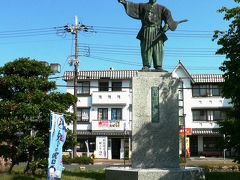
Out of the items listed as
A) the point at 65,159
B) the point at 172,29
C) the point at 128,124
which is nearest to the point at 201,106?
the point at 128,124

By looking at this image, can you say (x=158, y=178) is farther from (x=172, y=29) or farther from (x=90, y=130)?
(x=90, y=130)

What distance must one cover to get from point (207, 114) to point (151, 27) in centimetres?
3744

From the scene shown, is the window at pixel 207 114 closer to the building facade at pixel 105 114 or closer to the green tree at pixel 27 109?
the building facade at pixel 105 114

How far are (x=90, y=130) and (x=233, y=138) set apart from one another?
33.9 m

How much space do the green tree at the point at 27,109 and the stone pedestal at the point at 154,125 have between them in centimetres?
416

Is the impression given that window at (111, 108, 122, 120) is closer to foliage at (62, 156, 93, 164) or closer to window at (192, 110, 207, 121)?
window at (192, 110, 207, 121)

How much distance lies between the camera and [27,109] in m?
15.2

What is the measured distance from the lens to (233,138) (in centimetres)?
1539

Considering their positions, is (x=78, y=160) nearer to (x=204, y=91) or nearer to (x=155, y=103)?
(x=204, y=91)

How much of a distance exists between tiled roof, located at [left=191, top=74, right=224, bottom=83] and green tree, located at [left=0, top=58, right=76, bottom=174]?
3390 cm

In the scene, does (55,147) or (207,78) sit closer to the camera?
(55,147)

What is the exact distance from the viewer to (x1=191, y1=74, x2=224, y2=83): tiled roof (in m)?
48.4

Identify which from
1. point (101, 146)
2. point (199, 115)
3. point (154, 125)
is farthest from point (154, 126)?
point (199, 115)

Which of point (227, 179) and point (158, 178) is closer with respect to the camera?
point (158, 178)
